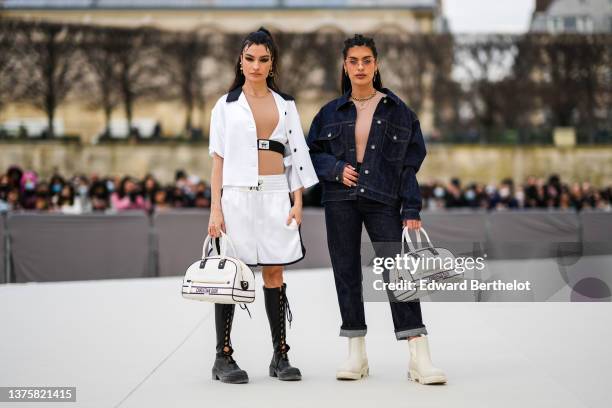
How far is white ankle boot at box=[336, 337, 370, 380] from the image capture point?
202 inches

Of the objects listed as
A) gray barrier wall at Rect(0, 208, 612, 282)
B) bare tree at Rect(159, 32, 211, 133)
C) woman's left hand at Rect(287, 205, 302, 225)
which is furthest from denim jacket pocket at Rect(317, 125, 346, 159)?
bare tree at Rect(159, 32, 211, 133)

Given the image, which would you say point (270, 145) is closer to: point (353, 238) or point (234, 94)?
point (234, 94)

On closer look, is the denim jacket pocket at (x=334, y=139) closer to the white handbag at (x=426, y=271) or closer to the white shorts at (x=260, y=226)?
the white shorts at (x=260, y=226)

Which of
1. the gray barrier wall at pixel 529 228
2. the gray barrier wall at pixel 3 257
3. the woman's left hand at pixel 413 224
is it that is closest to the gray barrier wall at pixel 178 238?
the gray barrier wall at pixel 3 257

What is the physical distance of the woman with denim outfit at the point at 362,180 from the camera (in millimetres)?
5184

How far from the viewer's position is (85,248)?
42.2 feet

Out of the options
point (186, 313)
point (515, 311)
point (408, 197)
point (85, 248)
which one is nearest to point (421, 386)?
point (408, 197)

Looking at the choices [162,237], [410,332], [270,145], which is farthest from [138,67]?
[410,332]

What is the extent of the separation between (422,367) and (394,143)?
1187 mm

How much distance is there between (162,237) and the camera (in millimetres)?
13625

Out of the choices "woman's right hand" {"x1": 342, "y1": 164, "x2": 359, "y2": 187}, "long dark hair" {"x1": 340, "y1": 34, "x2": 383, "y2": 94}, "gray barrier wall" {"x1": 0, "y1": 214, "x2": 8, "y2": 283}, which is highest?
"long dark hair" {"x1": 340, "y1": 34, "x2": 383, "y2": 94}

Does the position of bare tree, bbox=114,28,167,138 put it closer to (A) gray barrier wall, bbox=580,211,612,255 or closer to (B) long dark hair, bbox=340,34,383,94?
(A) gray barrier wall, bbox=580,211,612,255

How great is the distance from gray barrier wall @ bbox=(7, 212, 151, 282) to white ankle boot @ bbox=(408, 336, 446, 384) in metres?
8.39

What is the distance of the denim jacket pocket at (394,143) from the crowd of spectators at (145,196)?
9214 mm
